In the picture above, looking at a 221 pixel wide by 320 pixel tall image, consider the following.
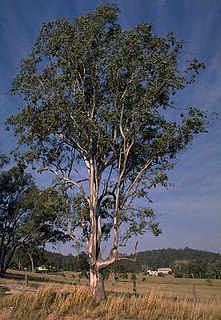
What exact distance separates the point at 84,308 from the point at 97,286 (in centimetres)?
245

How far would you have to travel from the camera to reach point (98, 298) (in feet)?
47.5

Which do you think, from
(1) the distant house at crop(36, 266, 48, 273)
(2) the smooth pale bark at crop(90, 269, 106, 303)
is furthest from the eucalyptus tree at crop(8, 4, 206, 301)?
(1) the distant house at crop(36, 266, 48, 273)

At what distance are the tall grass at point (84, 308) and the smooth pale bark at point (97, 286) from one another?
0.42 metres

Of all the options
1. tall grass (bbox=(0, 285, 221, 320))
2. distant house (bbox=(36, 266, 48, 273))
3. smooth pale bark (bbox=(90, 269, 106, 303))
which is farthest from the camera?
distant house (bbox=(36, 266, 48, 273))

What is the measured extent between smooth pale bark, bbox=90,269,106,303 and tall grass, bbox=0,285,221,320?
1.37ft

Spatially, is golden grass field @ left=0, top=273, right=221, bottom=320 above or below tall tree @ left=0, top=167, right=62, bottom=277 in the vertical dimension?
below

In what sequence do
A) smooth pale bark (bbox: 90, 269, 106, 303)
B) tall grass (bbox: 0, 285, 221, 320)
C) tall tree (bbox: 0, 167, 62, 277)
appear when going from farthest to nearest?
tall tree (bbox: 0, 167, 62, 277)
smooth pale bark (bbox: 90, 269, 106, 303)
tall grass (bbox: 0, 285, 221, 320)

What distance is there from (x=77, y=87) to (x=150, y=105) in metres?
3.40

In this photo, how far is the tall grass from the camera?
37.9 feet

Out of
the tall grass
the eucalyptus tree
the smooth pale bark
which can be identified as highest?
the eucalyptus tree

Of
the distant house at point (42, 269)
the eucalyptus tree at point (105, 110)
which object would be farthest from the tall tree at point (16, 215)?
the distant house at point (42, 269)

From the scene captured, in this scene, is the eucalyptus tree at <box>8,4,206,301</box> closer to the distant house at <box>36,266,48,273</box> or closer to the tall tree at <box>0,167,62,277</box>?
the tall tree at <box>0,167,62,277</box>

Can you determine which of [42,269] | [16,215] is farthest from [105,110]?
[42,269]

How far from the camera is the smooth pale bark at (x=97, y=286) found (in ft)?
47.8
